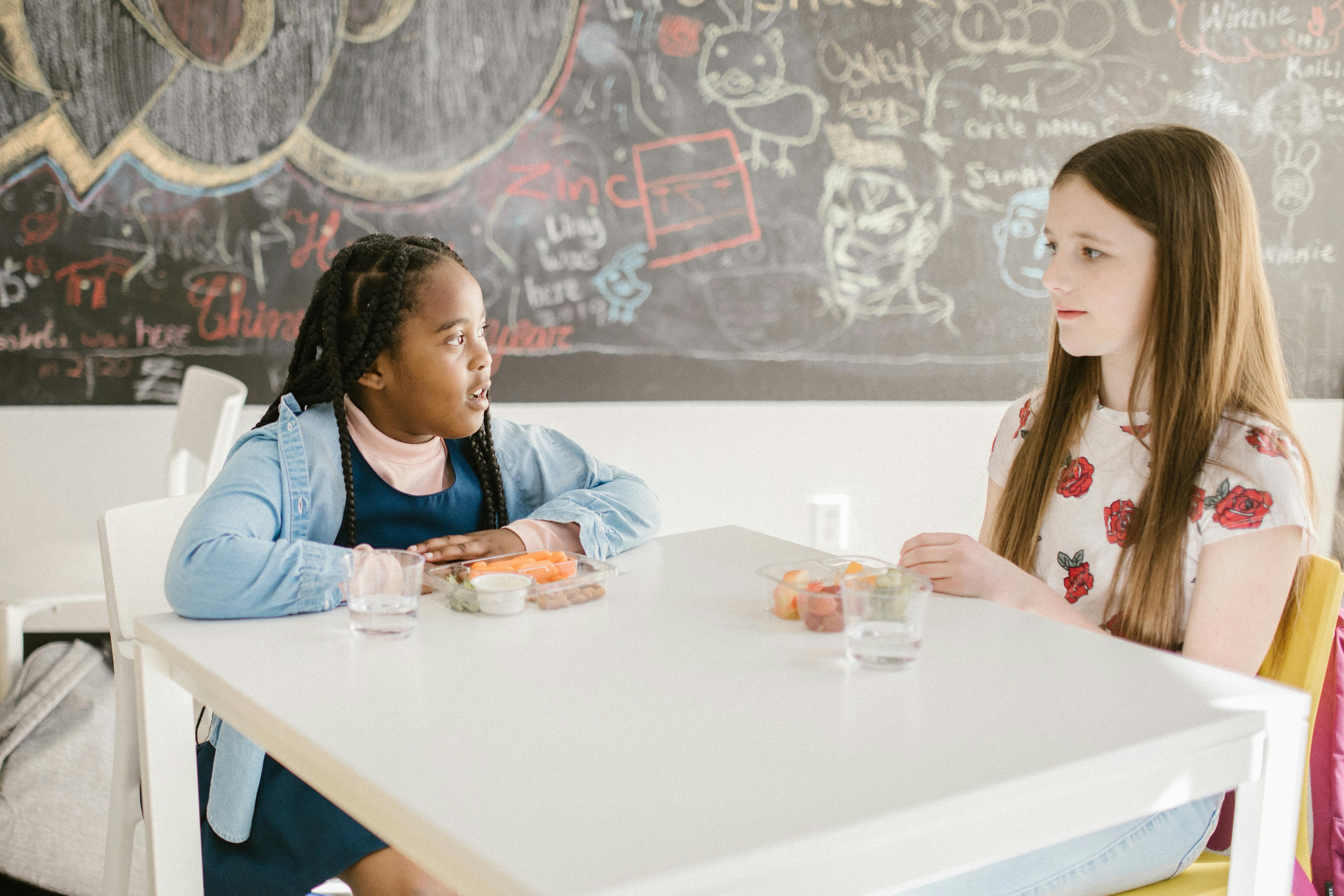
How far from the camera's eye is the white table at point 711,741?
66 centimetres

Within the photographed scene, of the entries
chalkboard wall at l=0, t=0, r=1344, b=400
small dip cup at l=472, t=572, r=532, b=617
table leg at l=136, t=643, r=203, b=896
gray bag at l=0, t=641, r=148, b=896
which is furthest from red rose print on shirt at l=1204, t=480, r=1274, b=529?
chalkboard wall at l=0, t=0, r=1344, b=400

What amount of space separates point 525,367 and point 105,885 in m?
1.62

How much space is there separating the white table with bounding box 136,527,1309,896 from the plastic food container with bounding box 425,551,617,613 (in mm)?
24

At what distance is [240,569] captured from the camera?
1100 mm

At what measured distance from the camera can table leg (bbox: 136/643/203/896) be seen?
3.59 ft

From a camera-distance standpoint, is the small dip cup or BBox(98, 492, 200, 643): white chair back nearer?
the small dip cup

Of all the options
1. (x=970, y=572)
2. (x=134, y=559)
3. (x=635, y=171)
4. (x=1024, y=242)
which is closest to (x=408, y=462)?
(x=134, y=559)

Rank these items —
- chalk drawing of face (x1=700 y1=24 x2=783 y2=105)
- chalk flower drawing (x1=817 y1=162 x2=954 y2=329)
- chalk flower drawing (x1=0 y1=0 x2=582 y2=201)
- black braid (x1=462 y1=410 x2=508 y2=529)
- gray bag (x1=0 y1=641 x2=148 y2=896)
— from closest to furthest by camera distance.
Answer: black braid (x1=462 y1=410 x2=508 y2=529), gray bag (x1=0 y1=641 x2=148 y2=896), chalk flower drawing (x1=0 y1=0 x2=582 y2=201), chalk drawing of face (x1=700 y1=24 x2=783 y2=105), chalk flower drawing (x1=817 y1=162 x2=954 y2=329)

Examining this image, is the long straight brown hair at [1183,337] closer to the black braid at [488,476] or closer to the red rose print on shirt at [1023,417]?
the red rose print on shirt at [1023,417]

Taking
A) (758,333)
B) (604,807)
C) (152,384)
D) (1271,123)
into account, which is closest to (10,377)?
(152,384)

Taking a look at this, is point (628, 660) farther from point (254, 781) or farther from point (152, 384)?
point (152, 384)

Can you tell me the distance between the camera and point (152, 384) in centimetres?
261

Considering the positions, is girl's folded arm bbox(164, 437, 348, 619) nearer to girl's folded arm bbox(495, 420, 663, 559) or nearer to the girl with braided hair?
the girl with braided hair

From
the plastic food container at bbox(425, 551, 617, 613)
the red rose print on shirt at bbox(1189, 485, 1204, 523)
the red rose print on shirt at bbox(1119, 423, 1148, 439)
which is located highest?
the red rose print on shirt at bbox(1119, 423, 1148, 439)
